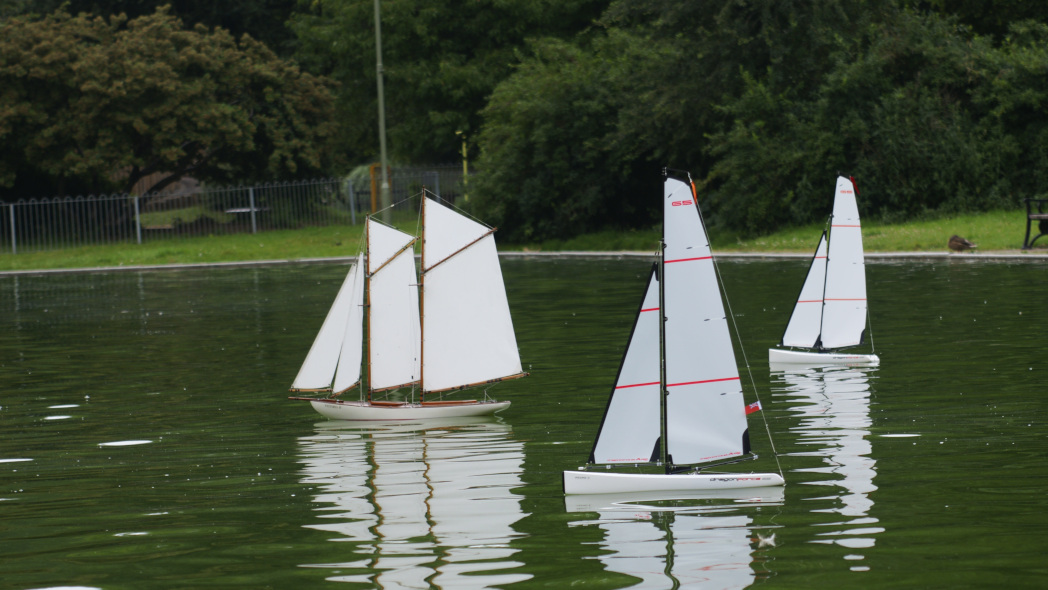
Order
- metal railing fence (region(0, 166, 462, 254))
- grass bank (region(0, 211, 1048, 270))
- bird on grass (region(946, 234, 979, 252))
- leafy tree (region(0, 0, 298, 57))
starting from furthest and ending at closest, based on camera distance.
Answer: leafy tree (region(0, 0, 298, 57))
metal railing fence (region(0, 166, 462, 254))
grass bank (region(0, 211, 1048, 270))
bird on grass (region(946, 234, 979, 252))

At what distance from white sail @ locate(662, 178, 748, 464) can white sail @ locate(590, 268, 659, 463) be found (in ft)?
0.40

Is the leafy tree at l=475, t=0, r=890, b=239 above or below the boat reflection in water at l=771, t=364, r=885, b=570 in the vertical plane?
above

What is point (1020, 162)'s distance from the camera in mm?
35969

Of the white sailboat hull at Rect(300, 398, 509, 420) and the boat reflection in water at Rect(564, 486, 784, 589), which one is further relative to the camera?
the white sailboat hull at Rect(300, 398, 509, 420)

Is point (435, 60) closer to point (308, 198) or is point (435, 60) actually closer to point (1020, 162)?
point (308, 198)

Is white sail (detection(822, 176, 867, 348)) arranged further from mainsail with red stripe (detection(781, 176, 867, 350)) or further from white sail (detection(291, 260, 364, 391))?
white sail (detection(291, 260, 364, 391))

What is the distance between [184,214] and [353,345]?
136ft

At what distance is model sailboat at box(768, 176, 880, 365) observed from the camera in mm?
16547

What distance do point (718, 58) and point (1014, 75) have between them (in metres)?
8.37

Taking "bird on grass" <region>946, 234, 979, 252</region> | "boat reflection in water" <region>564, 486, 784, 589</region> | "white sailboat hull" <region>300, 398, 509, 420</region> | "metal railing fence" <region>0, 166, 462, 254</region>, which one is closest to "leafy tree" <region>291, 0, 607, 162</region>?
"metal railing fence" <region>0, 166, 462, 254</region>

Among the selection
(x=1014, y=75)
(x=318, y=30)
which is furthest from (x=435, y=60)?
(x=1014, y=75)

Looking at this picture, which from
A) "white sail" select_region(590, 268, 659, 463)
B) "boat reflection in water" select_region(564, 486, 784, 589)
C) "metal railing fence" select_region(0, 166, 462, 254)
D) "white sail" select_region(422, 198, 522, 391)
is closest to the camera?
"boat reflection in water" select_region(564, 486, 784, 589)

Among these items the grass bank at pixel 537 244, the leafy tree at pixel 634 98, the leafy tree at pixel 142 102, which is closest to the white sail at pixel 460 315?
the grass bank at pixel 537 244

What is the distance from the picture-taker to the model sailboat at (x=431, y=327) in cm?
1390
